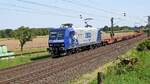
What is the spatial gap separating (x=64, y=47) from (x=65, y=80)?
19.2 metres

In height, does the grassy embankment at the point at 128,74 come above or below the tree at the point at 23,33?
below

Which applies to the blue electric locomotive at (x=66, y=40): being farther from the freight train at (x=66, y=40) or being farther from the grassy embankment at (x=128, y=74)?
the grassy embankment at (x=128, y=74)

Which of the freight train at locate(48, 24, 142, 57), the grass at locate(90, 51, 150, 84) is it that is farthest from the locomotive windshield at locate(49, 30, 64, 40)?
the grass at locate(90, 51, 150, 84)

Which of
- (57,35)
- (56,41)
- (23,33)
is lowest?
(56,41)

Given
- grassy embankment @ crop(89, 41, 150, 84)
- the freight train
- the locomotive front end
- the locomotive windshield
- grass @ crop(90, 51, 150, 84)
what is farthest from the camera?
the locomotive windshield

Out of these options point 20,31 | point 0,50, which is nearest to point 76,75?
point 0,50

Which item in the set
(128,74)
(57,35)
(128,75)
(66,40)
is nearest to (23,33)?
(57,35)

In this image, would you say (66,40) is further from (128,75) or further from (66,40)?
(128,75)

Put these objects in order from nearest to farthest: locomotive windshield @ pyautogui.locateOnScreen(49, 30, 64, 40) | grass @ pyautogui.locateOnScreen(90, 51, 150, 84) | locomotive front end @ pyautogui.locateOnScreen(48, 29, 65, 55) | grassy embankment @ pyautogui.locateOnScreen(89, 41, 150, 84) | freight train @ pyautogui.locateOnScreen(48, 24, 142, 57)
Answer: grass @ pyautogui.locateOnScreen(90, 51, 150, 84) → grassy embankment @ pyautogui.locateOnScreen(89, 41, 150, 84) → locomotive front end @ pyautogui.locateOnScreen(48, 29, 65, 55) → freight train @ pyautogui.locateOnScreen(48, 24, 142, 57) → locomotive windshield @ pyautogui.locateOnScreen(49, 30, 64, 40)

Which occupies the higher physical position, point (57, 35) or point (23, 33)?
point (57, 35)

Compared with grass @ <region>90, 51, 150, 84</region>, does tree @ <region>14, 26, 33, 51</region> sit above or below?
above

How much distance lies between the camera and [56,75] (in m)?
24.3

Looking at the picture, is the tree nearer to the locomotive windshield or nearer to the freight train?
the freight train

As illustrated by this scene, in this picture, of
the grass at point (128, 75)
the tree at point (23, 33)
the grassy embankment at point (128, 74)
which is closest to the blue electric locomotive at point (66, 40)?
the tree at point (23, 33)
